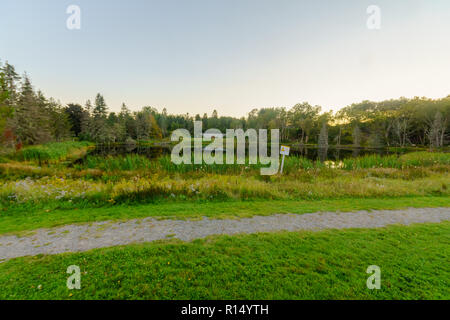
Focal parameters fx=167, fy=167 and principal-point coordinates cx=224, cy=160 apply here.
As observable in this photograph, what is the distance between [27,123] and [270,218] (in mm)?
44007

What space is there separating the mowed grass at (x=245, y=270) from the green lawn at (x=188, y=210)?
1.77 metres

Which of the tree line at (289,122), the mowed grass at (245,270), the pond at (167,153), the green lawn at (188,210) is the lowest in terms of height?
the green lawn at (188,210)

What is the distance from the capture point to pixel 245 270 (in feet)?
9.41

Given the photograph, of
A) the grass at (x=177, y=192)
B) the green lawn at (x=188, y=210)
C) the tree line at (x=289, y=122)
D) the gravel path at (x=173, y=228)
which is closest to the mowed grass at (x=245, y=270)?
the gravel path at (x=173, y=228)

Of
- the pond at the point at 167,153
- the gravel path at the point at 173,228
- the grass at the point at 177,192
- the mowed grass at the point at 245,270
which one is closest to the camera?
the mowed grass at the point at 245,270

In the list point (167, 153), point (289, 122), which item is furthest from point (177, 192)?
point (289, 122)

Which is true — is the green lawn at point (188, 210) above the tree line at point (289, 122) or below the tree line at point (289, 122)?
below

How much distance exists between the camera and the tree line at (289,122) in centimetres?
3034

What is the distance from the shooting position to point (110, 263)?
3031 mm

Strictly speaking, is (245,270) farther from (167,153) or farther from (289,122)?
(289,122)

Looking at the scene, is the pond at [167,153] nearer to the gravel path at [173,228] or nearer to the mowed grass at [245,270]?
the gravel path at [173,228]

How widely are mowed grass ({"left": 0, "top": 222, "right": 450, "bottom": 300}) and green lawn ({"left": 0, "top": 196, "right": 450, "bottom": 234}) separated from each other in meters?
1.77
